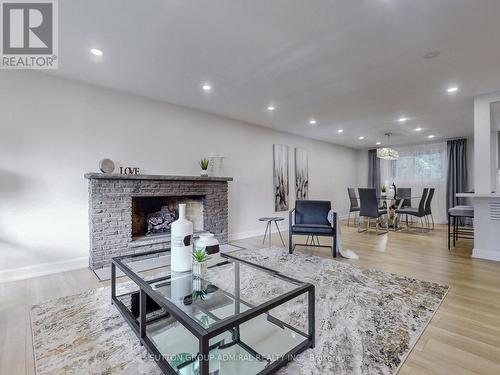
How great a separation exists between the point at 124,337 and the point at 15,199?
2391mm

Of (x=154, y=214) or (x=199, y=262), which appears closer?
→ (x=199, y=262)

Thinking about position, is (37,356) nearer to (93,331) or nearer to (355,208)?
(93,331)

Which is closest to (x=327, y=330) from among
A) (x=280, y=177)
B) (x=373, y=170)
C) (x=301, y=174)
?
(x=280, y=177)

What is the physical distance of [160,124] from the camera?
4023 millimetres

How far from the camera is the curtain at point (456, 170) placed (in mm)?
6660

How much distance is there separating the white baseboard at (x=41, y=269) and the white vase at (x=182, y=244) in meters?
2.08

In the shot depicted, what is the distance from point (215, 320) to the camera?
1410 millimetres

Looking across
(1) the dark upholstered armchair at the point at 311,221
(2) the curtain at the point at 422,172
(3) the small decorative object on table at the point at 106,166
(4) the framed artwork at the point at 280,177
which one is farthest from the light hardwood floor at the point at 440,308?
(2) the curtain at the point at 422,172

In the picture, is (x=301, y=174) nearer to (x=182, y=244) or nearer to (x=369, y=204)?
(x=369, y=204)

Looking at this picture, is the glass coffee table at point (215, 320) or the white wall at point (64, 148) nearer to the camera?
the glass coffee table at point (215, 320)

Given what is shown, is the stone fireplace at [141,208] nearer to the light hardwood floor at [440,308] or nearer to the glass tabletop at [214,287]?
the light hardwood floor at [440,308]

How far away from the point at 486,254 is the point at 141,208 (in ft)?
17.6

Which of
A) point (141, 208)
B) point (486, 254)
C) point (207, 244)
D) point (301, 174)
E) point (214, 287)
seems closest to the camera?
point (214, 287)

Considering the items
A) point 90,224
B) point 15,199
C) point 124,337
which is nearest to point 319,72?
point 124,337
